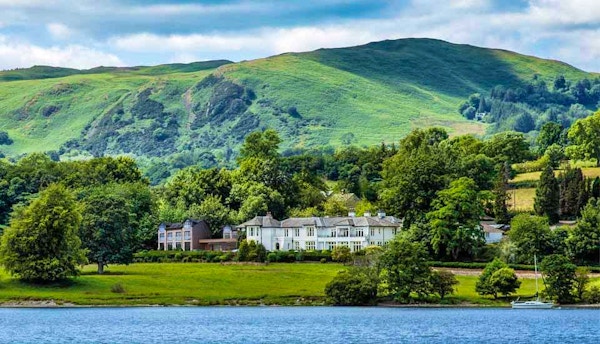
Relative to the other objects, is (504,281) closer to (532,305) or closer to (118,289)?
(532,305)

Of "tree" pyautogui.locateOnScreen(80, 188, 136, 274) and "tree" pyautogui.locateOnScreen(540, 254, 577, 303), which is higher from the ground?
"tree" pyautogui.locateOnScreen(80, 188, 136, 274)

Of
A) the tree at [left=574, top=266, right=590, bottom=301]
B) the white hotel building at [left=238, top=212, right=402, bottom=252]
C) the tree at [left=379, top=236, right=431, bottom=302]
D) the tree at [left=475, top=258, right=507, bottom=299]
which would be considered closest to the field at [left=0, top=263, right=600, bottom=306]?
the tree at [left=475, top=258, right=507, bottom=299]

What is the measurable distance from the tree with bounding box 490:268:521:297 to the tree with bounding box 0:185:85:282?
4607cm

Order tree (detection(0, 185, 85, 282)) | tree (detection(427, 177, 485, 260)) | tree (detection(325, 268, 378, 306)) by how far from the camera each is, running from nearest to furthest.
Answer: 1. tree (detection(325, 268, 378, 306))
2. tree (detection(0, 185, 85, 282))
3. tree (detection(427, 177, 485, 260))

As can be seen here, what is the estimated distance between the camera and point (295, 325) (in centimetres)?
10188

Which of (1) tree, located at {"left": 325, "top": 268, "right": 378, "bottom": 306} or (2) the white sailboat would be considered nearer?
(2) the white sailboat

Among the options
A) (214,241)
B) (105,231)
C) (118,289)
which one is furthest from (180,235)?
(118,289)

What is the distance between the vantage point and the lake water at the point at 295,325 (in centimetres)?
9019

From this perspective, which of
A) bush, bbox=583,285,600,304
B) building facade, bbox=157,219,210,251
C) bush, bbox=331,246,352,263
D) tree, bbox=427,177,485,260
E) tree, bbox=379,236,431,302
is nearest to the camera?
bush, bbox=583,285,600,304

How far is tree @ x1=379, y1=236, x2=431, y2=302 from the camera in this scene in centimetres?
12162

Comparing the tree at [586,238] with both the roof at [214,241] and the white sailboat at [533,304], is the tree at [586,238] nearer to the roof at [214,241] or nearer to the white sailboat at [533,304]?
the white sailboat at [533,304]

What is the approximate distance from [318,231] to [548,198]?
35.0m

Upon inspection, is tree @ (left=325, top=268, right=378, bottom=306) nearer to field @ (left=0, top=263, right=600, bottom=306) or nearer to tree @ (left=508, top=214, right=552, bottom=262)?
field @ (left=0, top=263, right=600, bottom=306)

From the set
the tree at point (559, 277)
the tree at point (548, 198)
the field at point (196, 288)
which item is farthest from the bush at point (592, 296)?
the tree at point (548, 198)
